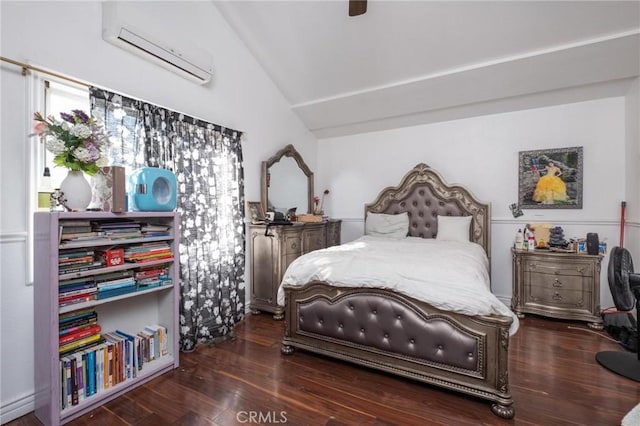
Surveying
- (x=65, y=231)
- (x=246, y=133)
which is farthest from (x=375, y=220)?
(x=65, y=231)

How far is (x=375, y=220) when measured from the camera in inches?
159

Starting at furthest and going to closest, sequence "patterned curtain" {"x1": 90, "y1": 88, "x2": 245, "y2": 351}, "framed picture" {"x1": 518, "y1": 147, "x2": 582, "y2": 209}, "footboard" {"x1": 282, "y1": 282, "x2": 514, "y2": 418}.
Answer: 1. "framed picture" {"x1": 518, "y1": 147, "x2": 582, "y2": 209}
2. "patterned curtain" {"x1": 90, "y1": 88, "x2": 245, "y2": 351}
3. "footboard" {"x1": 282, "y1": 282, "x2": 514, "y2": 418}

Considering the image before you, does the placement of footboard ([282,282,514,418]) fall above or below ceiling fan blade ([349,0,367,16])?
below

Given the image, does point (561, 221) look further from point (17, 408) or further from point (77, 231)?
point (17, 408)

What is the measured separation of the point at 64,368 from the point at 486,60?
13.8 feet

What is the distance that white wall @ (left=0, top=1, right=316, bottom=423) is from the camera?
1.70m

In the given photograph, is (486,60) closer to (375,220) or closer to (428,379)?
(375,220)

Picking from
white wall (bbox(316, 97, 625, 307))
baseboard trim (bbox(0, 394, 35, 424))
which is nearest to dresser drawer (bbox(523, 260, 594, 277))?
white wall (bbox(316, 97, 625, 307))

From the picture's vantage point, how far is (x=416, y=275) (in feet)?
6.46

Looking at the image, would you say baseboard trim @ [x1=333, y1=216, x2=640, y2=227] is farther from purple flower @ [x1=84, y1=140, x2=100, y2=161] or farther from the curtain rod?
the curtain rod

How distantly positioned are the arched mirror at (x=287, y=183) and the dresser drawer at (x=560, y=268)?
112 inches

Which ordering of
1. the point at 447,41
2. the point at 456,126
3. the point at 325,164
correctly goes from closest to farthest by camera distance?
the point at 447,41 < the point at 456,126 < the point at 325,164

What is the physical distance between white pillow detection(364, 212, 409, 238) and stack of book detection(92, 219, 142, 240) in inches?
109

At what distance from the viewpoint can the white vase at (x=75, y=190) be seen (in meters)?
1.72
